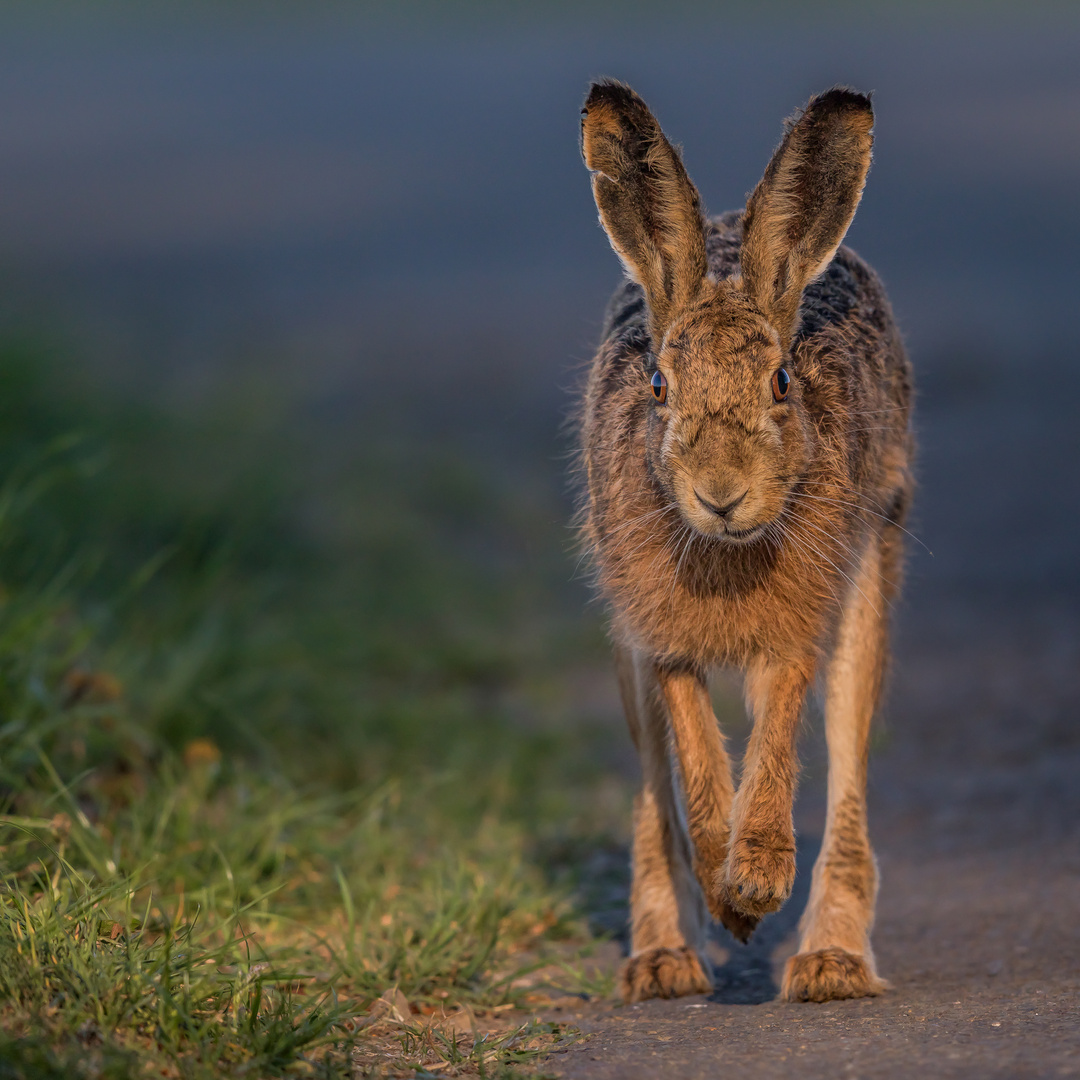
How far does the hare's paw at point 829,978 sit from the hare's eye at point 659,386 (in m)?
1.56

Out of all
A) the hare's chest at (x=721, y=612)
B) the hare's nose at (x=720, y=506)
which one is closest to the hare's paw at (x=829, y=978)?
the hare's chest at (x=721, y=612)

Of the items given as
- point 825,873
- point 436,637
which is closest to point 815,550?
point 825,873

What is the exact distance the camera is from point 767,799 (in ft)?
13.0

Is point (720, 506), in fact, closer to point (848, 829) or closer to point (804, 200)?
point (804, 200)

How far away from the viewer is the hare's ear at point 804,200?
4.01 meters

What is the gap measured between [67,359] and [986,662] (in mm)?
4772

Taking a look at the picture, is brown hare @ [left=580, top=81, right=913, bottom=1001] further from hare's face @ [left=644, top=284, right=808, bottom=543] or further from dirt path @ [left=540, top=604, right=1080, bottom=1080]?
dirt path @ [left=540, top=604, right=1080, bottom=1080]

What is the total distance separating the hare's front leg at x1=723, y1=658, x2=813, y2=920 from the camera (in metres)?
3.85

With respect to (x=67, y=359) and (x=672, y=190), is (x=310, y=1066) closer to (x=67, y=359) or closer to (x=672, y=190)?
(x=672, y=190)

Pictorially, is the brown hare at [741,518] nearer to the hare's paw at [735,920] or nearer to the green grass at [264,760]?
the hare's paw at [735,920]

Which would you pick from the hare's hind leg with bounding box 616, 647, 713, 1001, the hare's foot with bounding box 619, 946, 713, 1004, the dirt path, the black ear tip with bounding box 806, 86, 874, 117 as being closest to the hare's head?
the black ear tip with bounding box 806, 86, 874, 117

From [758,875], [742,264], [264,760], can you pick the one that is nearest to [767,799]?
[758,875]

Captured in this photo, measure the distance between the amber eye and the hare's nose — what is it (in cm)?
34

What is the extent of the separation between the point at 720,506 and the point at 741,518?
0.07m
